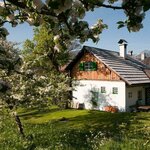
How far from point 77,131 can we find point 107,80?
1391 centimetres

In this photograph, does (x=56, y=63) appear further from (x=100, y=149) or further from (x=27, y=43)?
(x=100, y=149)

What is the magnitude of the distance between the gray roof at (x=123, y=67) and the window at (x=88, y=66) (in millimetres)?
1259

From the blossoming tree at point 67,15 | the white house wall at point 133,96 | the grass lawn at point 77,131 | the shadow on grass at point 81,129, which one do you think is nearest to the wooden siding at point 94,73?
the white house wall at point 133,96

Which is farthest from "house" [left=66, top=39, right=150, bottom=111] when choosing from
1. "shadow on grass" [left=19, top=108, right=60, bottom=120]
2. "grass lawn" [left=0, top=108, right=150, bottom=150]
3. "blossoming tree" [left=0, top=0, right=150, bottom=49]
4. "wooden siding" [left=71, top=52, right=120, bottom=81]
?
"blossoming tree" [left=0, top=0, right=150, bottom=49]

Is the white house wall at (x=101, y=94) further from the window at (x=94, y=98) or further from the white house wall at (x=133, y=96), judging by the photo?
the white house wall at (x=133, y=96)

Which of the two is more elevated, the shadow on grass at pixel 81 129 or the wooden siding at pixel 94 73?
the wooden siding at pixel 94 73

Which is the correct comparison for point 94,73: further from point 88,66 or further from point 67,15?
point 67,15

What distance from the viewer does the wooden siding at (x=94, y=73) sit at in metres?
36.7

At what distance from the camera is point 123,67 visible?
125ft

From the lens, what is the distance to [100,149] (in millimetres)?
14344

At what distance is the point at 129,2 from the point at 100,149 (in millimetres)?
11243

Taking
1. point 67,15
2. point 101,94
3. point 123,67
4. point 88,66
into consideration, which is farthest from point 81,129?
point 67,15

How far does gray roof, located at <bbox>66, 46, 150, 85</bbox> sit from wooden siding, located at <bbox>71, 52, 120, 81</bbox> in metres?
0.63

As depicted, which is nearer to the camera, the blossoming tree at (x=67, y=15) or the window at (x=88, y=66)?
the blossoming tree at (x=67, y=15)
